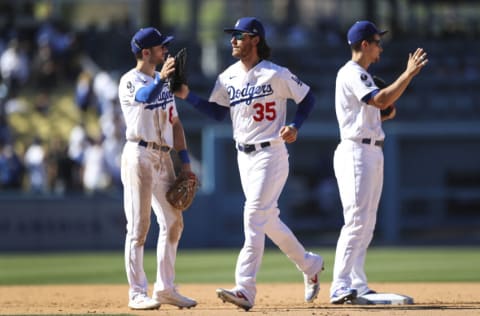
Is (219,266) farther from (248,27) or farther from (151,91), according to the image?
(151,91)

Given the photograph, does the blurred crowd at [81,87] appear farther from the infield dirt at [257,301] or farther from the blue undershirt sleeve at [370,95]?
the blue undershirt sleeve at [370,95]

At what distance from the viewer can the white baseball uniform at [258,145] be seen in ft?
25.4

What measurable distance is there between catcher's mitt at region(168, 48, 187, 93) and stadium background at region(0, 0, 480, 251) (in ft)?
33.4

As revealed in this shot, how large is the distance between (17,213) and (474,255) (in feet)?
23.9

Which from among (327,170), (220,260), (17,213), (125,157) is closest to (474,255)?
(220,260)

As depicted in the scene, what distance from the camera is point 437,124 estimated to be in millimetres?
20391

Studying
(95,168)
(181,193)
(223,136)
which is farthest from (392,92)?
(95,168)

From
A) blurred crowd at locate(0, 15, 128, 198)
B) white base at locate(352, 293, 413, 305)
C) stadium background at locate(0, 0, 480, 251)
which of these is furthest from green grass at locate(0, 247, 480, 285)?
white base at locate(352, 293, 413, 305)

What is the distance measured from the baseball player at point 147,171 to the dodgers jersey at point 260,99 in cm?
49

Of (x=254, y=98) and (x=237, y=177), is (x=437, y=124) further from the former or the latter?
(x=254, y=98)

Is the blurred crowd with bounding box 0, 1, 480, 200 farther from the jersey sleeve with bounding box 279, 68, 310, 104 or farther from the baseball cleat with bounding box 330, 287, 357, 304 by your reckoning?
the jersey sleeve with bounding box 279, 68, 310, 104

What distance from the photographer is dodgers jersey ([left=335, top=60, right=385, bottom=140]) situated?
8133mm

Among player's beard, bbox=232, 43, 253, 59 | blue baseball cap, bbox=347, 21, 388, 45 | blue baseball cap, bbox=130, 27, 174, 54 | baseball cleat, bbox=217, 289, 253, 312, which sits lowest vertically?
baseball cleat, bbox=217, 289, 253, 312

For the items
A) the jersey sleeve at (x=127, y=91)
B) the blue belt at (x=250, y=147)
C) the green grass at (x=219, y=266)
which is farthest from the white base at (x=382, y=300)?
the green grass at (x=219, y=266)
